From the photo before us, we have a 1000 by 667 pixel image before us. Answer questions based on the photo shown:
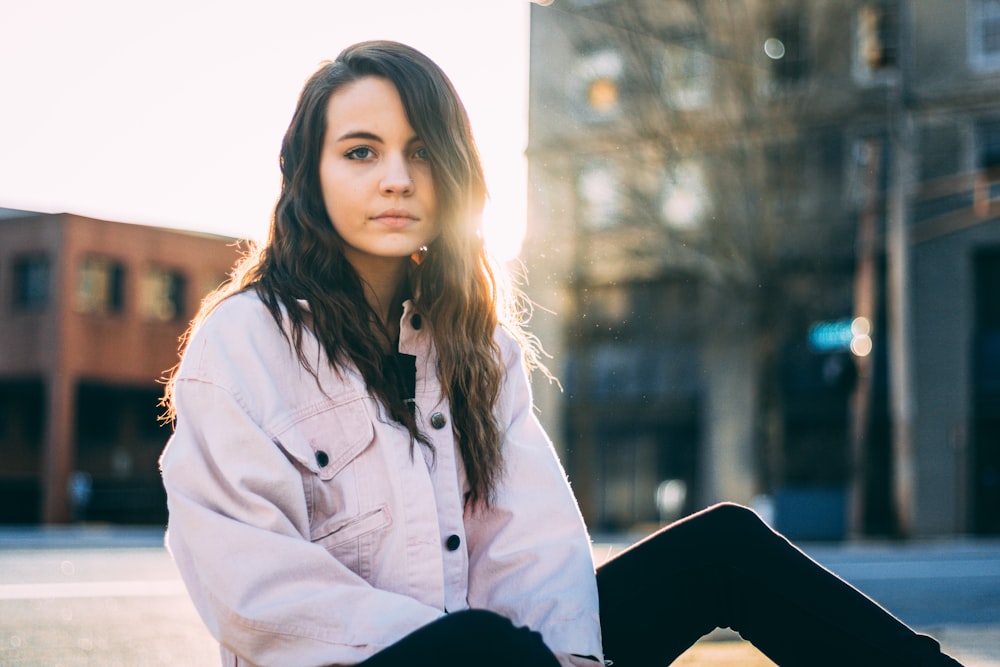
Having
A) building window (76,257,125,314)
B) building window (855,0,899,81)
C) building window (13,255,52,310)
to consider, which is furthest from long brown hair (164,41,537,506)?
building window (13,255,52,310)

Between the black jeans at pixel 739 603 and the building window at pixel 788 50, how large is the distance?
61.1ft

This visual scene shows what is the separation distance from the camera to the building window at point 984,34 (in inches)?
847

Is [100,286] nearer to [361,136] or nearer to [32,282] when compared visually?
[32,282]

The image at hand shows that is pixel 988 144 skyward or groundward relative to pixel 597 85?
groundward

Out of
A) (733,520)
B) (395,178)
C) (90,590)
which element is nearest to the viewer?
(395,178)

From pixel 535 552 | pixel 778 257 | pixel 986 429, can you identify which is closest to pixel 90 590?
pixel 535 552

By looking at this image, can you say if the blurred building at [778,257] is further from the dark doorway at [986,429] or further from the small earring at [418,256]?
the small earring at [418,256]

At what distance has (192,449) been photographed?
1.96m

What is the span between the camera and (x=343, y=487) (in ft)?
7.04

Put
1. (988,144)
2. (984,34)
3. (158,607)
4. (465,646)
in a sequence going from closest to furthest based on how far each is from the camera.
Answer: (465,646) < (158,607) < (988,144) < (984,34)

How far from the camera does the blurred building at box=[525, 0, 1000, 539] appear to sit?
18.8 m

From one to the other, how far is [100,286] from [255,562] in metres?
28.4

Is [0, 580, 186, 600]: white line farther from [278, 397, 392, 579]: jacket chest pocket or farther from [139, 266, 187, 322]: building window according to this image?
[139, 266, 187, 322]: building window

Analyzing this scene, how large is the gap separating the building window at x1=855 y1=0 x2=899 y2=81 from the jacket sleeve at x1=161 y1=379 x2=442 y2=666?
21.6 m
